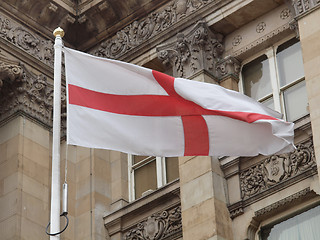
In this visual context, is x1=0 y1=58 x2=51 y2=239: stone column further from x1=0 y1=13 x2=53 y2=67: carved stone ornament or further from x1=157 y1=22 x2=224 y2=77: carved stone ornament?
x1=157 y1=22 x2=224 y2=77: carved stone ornament

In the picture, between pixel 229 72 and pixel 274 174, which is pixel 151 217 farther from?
pixel 229 72

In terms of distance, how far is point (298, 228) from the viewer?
2236cm

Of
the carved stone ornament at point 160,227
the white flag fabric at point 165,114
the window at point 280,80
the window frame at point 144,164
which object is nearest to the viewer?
the white flag fabric at point 165,114

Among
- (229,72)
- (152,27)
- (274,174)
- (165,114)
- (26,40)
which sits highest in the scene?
(152,27)

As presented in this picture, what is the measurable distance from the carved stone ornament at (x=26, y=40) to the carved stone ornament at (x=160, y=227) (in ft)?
17.6

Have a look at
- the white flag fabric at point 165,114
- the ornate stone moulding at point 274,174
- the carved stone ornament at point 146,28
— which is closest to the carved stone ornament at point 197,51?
the carved stone ornament at point 146,28

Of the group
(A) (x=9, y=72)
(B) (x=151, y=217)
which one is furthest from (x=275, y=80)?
(A) (x=9, y=72)

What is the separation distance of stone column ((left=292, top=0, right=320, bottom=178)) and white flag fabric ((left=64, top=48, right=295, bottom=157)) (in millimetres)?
2213

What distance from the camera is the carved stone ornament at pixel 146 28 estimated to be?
2680 centimetres

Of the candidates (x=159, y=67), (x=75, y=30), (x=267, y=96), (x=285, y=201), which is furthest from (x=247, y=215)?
(x=75, y=30)

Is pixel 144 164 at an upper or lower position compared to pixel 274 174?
upper

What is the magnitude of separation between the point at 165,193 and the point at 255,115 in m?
6.08

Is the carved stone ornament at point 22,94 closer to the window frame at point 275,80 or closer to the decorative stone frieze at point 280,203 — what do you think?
the window frame at point 275,80

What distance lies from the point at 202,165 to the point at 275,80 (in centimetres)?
286
